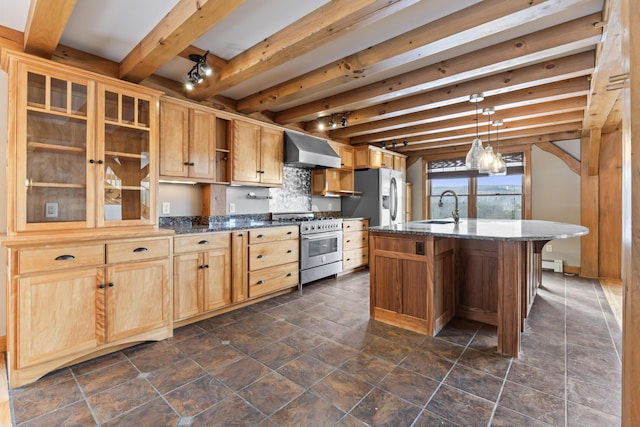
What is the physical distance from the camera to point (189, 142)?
3213 mm

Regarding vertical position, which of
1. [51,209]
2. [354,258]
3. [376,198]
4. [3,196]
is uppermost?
[376,198]

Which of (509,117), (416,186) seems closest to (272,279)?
(509,117)

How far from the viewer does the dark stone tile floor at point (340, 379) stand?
5.52ft

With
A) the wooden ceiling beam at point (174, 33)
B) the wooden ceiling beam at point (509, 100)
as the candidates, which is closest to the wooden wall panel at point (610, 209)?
the wooden ceiling beam at point (509, 100)

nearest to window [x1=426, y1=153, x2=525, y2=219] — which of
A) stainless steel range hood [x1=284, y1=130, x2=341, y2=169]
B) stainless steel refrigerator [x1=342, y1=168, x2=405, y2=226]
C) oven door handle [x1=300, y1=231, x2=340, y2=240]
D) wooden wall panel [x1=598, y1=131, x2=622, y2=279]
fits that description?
wooden wall panel [x1=598, y1=131, x2=622, y2=279]

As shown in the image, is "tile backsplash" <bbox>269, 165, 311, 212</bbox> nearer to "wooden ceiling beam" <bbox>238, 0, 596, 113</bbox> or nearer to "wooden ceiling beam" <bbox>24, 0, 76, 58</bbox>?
"wooden ceiling beam" <bbox>238, 0, 596, 113</bbox>

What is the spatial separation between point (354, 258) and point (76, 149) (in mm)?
3879

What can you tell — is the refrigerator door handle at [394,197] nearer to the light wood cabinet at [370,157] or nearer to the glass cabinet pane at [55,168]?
the light wood cabinet at [370,157]

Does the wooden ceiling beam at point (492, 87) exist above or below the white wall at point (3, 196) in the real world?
above

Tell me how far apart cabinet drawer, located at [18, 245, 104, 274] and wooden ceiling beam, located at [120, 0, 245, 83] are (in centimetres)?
154

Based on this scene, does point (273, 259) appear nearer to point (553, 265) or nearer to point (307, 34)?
→ point (307, 34)

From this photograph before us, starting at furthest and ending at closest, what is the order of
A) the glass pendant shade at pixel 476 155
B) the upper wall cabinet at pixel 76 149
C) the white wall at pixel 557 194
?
→ the white wall at pixel 557 194 → the glass pendant shade at pixel 476 155 → the upper wall cabinet at pixel 76 149

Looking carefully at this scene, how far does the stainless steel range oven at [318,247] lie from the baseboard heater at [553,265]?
3.66 m

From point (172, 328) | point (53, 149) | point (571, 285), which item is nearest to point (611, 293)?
point (571, 285)
